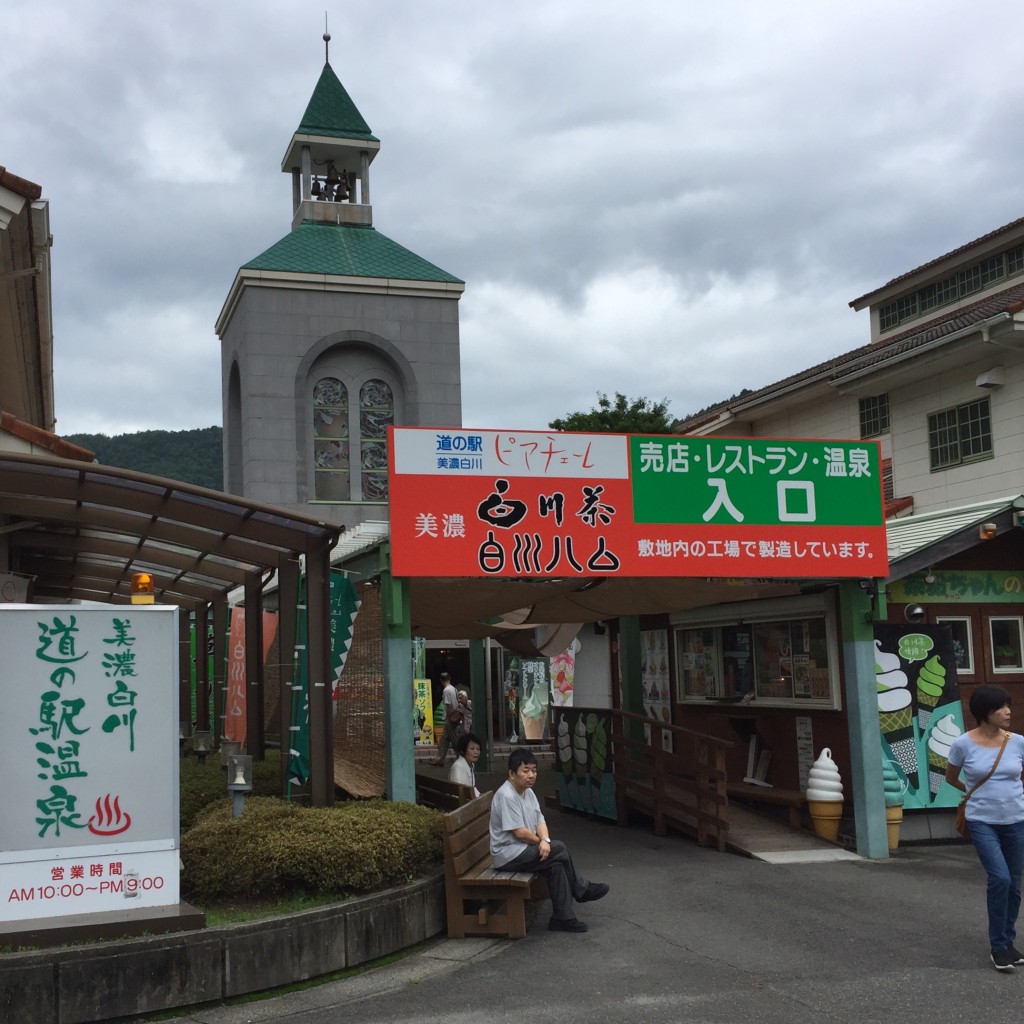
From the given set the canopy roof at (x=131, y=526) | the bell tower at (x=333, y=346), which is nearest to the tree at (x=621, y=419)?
the bell tower at (x=333, y=346)

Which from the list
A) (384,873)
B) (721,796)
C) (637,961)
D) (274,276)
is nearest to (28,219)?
(384,873)

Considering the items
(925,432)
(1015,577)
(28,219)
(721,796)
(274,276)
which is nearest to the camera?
(28,219)

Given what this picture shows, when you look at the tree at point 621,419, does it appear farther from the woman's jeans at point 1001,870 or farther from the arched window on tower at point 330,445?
the woman's jeans at point 1001,870

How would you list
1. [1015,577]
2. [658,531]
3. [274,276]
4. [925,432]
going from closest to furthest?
1. [658,531]
2. [1015,577]
3. [925,432]
4. [274,276]

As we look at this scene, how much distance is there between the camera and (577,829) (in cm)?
1441

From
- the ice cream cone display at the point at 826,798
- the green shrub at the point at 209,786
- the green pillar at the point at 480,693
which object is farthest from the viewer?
the green pillar at the point at 480,693

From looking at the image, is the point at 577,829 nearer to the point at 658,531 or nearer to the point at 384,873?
the point at 658,531

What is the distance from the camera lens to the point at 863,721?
1210cm

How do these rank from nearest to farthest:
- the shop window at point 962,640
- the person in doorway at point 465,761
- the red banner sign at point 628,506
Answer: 1. the red banner sign at point 628,506
2. the person in doorway at point 465,761
3. the shop window at point 962,640

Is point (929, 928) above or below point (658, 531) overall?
below

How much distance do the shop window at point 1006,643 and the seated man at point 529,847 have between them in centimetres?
680

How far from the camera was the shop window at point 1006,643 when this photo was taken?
543 inches

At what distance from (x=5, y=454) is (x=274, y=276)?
24926 mm

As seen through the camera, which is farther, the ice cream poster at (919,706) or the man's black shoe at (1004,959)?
the ice cream poster at (919,706)
